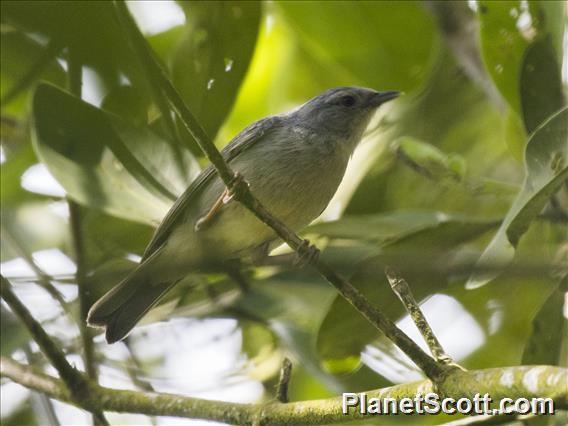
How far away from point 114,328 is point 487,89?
6.86 ft

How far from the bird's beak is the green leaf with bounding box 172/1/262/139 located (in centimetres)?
86

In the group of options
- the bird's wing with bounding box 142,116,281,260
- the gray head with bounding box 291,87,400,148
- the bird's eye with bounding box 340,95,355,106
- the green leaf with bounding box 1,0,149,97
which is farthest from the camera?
the bird's eye with bounding box 340,95,355,106

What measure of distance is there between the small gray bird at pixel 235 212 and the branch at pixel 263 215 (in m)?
1.00

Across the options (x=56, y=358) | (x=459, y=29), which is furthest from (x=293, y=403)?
(x=459, y=29)

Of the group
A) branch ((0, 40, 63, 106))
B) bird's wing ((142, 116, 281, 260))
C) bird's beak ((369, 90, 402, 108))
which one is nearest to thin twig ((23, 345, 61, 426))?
bird's wing ((142, 116, 281, 260))

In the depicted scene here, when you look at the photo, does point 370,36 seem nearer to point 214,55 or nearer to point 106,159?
point 214,55

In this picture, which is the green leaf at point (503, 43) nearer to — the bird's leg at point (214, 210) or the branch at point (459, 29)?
the branch at point (459, 29)

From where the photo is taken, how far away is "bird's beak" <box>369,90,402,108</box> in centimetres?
489

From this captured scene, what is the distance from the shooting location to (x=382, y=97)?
4941 millimetres

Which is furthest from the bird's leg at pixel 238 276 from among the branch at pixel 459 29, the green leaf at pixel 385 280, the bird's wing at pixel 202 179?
the branch at pixel 459 29

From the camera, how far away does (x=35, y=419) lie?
13.1 feet

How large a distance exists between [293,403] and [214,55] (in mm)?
2129

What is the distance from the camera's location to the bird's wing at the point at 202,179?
4.22 m

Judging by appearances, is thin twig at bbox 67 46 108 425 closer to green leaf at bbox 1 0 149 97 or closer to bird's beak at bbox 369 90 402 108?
green leaf at bbox 1 0 149 97
